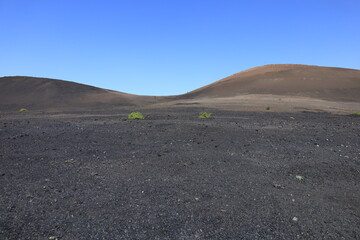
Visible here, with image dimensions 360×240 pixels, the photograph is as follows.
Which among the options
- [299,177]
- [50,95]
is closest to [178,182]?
[299,177]

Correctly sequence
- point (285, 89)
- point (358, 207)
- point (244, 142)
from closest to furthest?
point (358, 207) → point (244, 142) → point (285, 89)

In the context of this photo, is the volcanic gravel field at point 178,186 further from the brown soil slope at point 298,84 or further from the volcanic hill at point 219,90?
the brown soil slope at point 298,84

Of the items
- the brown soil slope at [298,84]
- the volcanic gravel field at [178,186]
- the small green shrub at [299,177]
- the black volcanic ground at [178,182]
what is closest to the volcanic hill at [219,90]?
the brown soil slope at [298,84]

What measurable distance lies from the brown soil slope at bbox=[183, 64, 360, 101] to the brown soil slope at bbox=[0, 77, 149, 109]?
12.7 metres

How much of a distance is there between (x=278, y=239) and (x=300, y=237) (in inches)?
11.2

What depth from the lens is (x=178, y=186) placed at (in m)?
5.26

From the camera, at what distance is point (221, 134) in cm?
982

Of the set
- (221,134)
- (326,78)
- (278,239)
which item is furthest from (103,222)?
(326,78)

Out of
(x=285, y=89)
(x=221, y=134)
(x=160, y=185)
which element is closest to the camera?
(x=160, y=185)

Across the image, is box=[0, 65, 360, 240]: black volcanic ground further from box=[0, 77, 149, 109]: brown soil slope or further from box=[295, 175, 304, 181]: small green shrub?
box=[0, 77, 149, 109]: brown soil slope

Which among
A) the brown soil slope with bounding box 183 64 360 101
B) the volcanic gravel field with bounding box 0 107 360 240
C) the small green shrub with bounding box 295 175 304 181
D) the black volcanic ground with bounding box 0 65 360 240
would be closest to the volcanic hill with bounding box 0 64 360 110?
the brown soil slope with bounding box 183 64 360 101

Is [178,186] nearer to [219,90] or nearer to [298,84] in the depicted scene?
[219,90]

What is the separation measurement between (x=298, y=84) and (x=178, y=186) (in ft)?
142

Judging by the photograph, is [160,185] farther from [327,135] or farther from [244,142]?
[327,135]
